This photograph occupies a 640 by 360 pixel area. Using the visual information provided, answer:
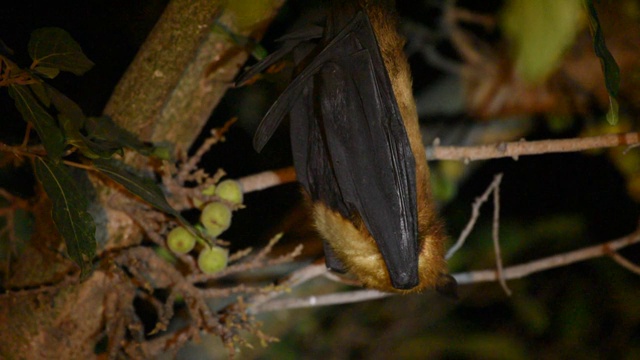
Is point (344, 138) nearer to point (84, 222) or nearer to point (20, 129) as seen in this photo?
point (84, 222)

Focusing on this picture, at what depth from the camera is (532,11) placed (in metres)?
0.96

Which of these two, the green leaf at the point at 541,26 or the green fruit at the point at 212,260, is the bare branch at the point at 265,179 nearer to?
the green fruit at the point at 212,260

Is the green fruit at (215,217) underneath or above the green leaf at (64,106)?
underneath

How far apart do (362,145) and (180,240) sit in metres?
0.83

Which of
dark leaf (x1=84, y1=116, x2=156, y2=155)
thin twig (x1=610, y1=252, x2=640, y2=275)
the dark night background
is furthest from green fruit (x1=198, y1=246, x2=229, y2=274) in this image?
thin twig (x1=610, y1=252, x2=640, y2=275)

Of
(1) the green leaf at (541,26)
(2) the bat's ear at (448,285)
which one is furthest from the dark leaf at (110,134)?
(2) the bat's ear at (448,285)

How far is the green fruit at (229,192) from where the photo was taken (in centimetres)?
209

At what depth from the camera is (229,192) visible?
2.09 meters

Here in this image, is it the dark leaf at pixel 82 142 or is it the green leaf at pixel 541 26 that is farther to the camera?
the dark leaf at pixel 82 142

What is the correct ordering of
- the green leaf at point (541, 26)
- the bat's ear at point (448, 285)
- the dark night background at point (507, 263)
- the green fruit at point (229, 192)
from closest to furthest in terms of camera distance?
1. the green leaf at point (541, 26)
2. the green fruit at point (229, 192)
3. the bat's ear at point (448, 285)
4. the dark night background at point (507, 263)

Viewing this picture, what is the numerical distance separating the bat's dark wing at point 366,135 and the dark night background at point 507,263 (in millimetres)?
1661

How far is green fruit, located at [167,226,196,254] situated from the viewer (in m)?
1.98

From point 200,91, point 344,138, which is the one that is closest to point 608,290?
point 344,138

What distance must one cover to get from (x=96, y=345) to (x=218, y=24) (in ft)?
4.85
